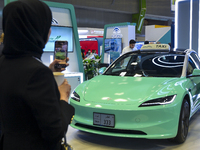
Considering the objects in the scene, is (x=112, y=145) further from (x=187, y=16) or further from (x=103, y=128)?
(x=187, y=16)

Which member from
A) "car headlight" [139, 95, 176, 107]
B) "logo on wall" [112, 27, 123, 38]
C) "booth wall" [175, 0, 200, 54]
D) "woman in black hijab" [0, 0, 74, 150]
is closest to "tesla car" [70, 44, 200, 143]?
"car headlight" [139, 95, 176, 107]

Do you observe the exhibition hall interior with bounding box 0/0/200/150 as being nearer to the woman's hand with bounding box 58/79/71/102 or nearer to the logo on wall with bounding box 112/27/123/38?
the woman's hand with bounding box 58/79/71/102

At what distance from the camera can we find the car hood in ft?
10.7

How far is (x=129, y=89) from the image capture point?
11.5 ft

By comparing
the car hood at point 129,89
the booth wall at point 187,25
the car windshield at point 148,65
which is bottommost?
the car hood at point 129,89

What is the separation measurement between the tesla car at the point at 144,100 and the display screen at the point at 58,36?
2648 mm

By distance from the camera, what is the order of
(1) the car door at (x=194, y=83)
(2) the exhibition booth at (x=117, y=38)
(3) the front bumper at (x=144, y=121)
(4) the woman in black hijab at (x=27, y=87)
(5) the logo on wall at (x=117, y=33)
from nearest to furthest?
(4) the woman in black hijab at (x=27, y=87), (3) the front bumper at (x=144, y=121), (1) the car door at (x=194, y=83), (2) the exhibition booth at (x=117, y=38), (5) the logo on wall at (x=117, y=33)

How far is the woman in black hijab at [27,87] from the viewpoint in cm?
108

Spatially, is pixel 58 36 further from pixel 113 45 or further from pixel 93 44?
pixel 93 44

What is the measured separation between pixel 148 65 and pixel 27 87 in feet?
11.0

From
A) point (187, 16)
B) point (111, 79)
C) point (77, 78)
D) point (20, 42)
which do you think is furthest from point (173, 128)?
point (187, 16)

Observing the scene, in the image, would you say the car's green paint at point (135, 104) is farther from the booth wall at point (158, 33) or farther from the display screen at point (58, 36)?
the booth wall at point (158, 33)

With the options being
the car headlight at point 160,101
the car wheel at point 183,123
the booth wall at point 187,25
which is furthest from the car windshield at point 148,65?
the booth wall at point 187,25

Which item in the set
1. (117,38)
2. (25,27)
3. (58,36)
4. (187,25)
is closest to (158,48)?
(58,36)
